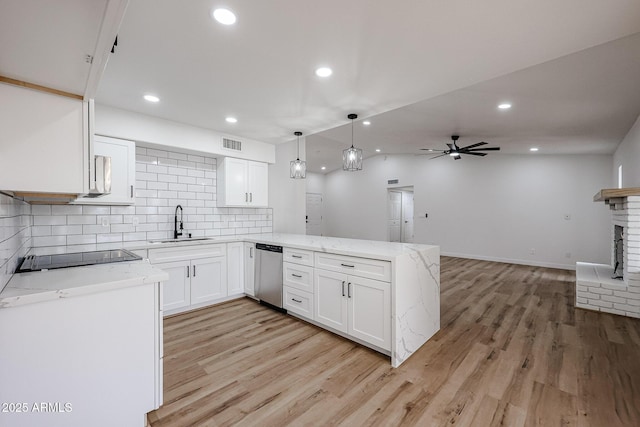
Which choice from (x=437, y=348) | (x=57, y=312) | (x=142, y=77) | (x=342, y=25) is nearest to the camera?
(x=57, y=312)

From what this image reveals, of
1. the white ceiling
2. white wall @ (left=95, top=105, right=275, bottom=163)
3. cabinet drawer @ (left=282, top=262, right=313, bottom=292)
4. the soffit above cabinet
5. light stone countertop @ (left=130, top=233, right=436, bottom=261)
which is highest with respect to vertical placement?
the white ceiling

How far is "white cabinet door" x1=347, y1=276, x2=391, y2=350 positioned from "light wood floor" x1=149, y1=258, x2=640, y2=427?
175 millimetres

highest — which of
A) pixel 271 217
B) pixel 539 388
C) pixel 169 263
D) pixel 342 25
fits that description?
pixel 342 25

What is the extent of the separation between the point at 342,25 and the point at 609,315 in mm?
4563

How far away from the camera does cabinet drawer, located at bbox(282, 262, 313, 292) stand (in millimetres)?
3041

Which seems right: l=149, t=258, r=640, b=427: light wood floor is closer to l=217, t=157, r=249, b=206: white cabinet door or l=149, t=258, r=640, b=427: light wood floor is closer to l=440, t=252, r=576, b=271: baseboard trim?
l=217, t=157, r=249, b=206: white cabinet door

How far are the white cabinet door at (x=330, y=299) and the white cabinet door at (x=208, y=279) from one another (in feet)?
4.82

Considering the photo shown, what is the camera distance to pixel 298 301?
3193 millimetres

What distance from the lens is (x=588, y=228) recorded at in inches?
233

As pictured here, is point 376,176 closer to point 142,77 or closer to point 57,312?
point 142,77

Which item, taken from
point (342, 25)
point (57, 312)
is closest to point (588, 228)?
point (342, 25)

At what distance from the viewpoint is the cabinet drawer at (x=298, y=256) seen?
302cm

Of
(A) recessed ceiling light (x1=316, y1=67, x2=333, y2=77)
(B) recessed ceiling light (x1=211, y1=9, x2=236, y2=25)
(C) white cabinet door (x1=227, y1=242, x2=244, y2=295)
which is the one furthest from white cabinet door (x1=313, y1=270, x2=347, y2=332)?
(B) recessed ceiling light (x1=211, y1=9, x2=236, y2=25)

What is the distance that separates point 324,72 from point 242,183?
2.36 meters
